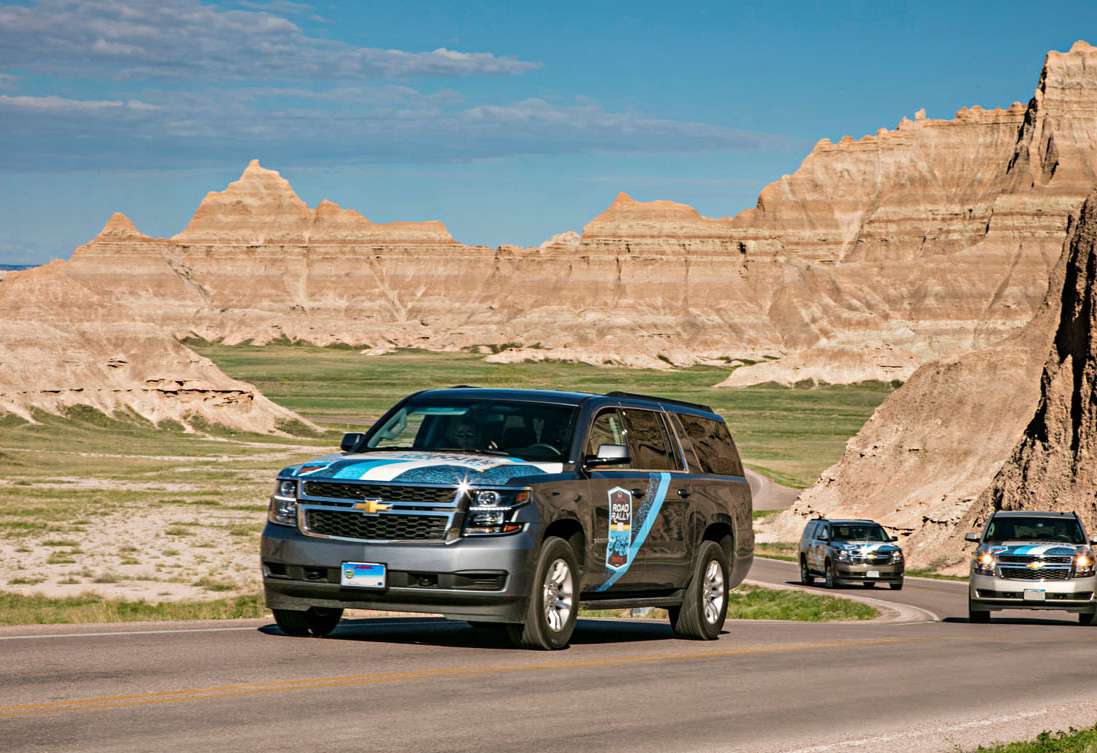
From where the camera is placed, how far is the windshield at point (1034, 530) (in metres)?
24.3

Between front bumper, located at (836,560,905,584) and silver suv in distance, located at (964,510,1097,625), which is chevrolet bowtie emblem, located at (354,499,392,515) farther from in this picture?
front bumper, located at (836,560,905,584)

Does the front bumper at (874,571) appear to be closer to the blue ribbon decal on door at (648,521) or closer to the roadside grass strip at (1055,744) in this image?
the blue ribbon decal on door at (648,521)

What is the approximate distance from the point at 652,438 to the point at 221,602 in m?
8.03

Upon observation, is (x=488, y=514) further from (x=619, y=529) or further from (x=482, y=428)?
(x=619, y=529)

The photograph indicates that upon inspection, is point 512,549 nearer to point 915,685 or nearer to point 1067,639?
point 915,685

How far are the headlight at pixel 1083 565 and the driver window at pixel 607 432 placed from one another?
11.3 m

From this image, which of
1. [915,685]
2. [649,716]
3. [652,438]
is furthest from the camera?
[652,438]

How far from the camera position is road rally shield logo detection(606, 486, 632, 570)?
45.2 ft

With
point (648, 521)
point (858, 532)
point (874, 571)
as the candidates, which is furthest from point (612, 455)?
point (858, 532)

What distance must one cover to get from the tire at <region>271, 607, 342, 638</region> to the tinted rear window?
3810mm

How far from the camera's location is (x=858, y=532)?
36594 millimetres

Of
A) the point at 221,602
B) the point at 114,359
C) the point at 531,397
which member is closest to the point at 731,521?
the point at 531,397

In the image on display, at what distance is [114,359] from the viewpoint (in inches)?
4230

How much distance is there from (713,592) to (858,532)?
2158 cm
